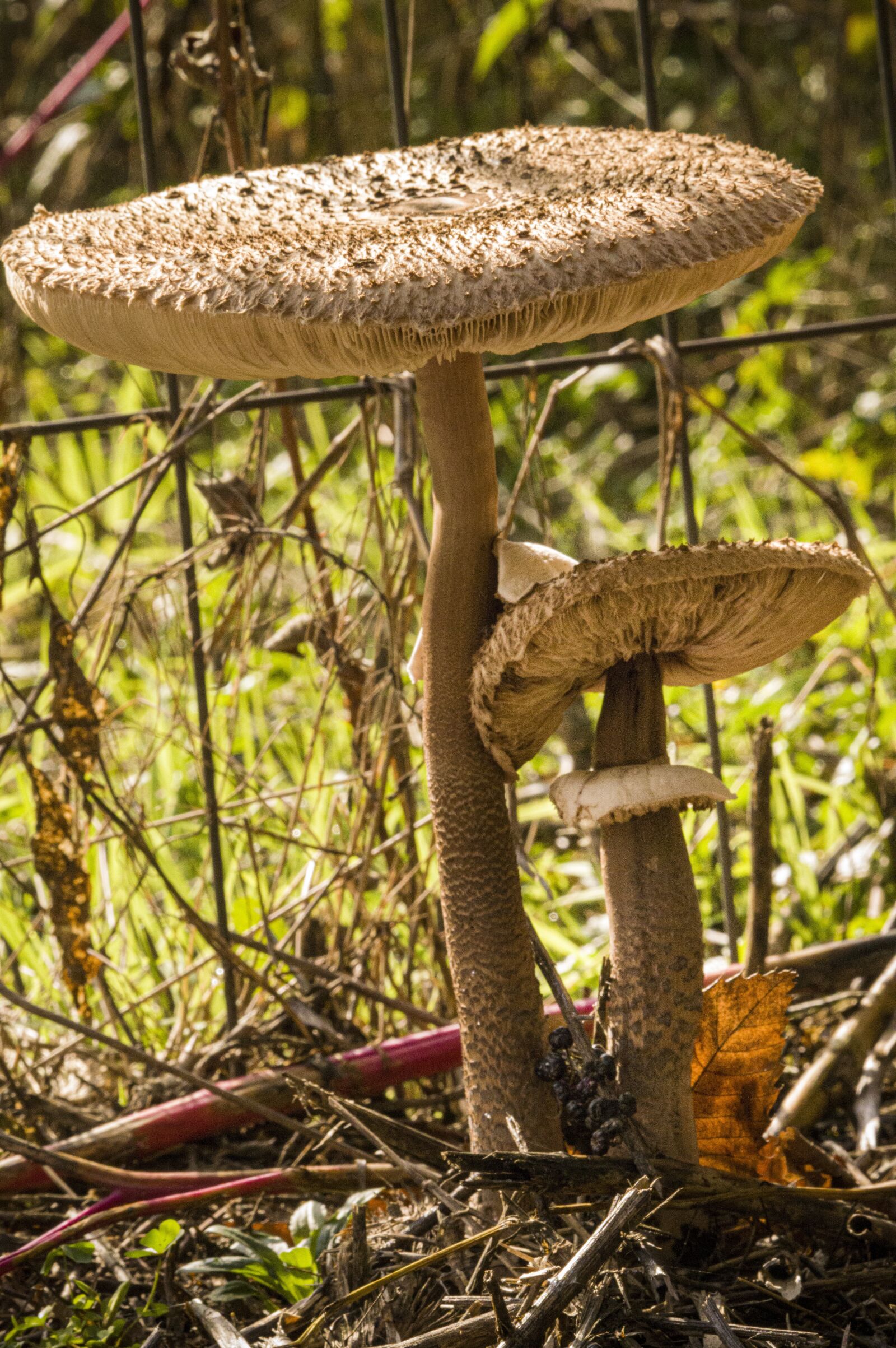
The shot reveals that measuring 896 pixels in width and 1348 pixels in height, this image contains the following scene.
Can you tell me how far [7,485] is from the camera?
205cm

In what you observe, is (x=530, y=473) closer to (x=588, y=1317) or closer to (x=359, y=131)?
(x=588, y=1317)

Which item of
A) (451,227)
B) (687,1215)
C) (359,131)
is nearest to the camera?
(451,227)

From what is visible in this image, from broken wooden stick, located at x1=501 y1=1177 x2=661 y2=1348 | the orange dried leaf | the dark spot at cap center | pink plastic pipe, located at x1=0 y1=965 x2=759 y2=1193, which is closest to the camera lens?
broken wooden stick, located at x1=501 y1=1177 x2=661 y2=1348

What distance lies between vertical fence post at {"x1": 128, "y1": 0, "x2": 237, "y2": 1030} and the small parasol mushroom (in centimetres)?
78

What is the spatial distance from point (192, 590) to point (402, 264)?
4.02ft

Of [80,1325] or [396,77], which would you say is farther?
[396,77]

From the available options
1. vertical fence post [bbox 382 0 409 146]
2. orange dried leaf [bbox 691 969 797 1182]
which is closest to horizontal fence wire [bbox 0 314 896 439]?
vertical fence post [bbox 382 0 409 146]

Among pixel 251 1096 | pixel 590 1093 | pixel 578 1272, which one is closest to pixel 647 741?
pixel 590 1093

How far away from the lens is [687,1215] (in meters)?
1.62

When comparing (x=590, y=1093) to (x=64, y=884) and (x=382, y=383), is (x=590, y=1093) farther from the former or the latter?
(x=382, y=383)

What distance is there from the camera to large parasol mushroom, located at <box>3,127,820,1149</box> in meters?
1.19

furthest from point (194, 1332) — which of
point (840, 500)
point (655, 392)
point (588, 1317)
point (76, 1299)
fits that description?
point (655, 392)

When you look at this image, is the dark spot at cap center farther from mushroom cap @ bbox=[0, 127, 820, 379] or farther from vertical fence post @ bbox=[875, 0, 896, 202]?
vertical fence post @ bbox=[875, 0, 896, 202]

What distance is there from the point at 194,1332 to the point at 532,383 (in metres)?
1.65
